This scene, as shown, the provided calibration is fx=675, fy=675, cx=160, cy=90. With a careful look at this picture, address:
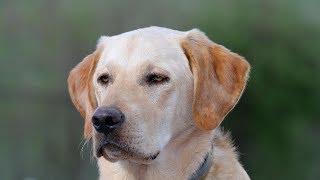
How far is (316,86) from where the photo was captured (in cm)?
1055

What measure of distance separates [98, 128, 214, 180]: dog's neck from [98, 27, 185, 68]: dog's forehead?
500 mm

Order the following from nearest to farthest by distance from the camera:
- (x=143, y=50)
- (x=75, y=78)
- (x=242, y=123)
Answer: (x=143, y=50)
(x=75, y=78)
(x=242, y=123)

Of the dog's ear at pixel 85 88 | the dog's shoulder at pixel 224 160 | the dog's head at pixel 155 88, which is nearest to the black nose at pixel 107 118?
the dog's head at pixel 155 88

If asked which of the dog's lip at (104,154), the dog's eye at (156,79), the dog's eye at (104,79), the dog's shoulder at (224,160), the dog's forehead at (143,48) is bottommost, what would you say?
the dog's shoulder at (224,160)

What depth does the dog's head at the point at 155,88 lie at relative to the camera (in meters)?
3.74

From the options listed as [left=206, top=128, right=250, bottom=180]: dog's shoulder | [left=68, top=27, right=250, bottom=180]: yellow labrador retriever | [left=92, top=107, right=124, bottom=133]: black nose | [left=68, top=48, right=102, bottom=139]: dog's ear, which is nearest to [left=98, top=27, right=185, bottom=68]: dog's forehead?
[left=68, top=27, right=250, bottom=180]: yellow labrador retriever

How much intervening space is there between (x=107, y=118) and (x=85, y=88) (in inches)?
33.3

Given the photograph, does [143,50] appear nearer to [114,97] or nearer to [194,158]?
[114,97]

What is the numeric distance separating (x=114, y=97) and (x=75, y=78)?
842mm

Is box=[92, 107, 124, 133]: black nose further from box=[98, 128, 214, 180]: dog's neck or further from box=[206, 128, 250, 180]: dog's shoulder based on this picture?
box=[206, 128, 250, 180]: dog's shoulder

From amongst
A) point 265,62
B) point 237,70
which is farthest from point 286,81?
point 237,70

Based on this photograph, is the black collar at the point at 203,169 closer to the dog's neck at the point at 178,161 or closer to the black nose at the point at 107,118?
the dog's neck at the point at 178,161

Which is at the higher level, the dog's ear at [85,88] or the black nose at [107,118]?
the black nose at [107,118]

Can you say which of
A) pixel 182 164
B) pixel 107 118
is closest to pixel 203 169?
pixel 182 164
